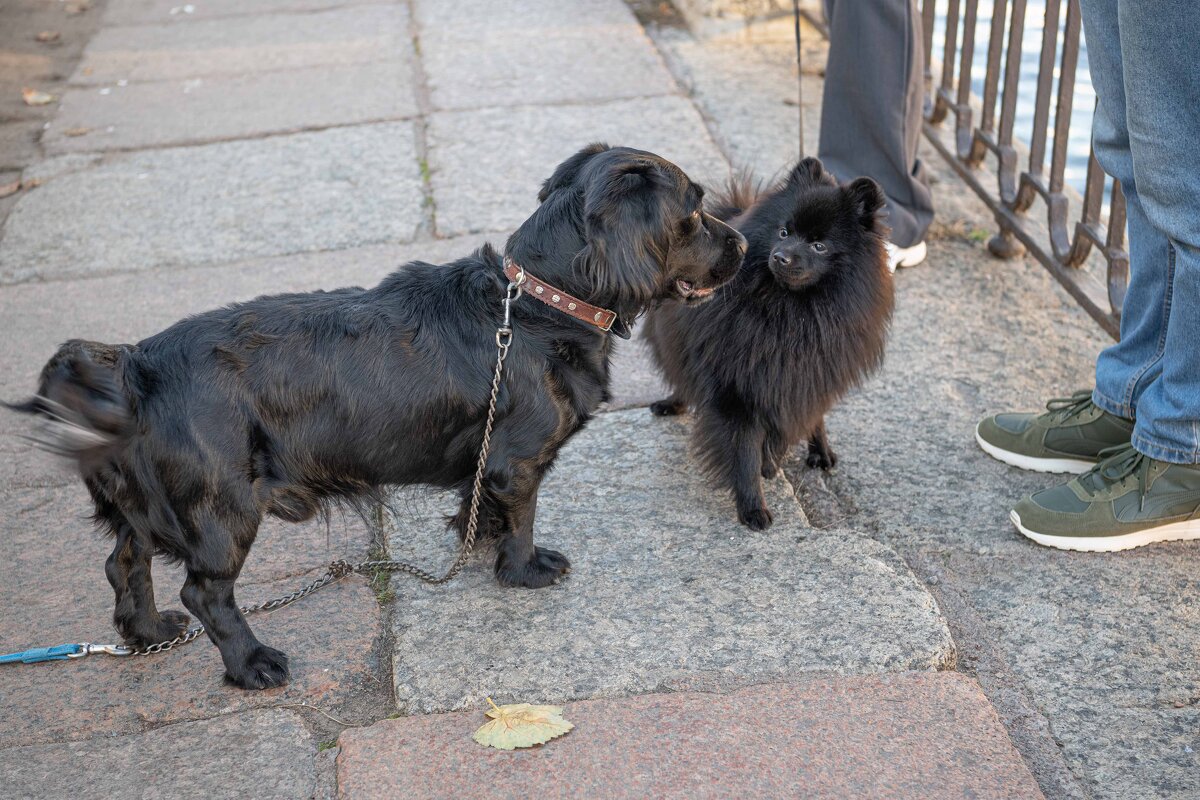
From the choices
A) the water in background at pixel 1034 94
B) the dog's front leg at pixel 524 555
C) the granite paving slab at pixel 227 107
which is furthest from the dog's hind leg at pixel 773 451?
the granite paving slab at pixel 227 107

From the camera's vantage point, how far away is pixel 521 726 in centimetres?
231

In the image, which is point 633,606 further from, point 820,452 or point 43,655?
point 43,655

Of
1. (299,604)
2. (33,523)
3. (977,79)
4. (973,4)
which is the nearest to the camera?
(299,604)

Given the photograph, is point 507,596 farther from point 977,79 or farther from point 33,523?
point 977,79

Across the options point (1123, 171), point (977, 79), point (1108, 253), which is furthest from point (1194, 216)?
point (977, 79)

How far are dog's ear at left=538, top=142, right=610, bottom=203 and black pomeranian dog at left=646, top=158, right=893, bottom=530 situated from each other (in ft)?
1.93

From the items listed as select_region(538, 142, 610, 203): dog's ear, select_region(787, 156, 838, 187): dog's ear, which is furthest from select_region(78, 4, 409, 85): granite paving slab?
select_region(538, 142, 610, 203): dog's ear

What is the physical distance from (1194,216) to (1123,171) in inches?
14.4

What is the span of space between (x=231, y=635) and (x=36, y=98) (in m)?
5.11

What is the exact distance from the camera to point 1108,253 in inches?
146

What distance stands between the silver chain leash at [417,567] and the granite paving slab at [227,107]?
138 inches

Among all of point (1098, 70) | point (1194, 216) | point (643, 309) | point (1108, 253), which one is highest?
point (1098, 70)

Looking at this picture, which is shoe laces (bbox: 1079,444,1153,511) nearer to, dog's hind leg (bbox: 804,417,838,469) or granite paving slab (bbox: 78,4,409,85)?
dog's hind leg (bbox: 804,417,838,469)

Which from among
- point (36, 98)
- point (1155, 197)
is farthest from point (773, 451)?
point (36, 98)
